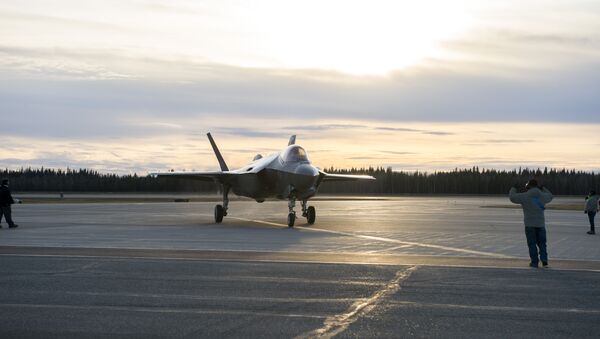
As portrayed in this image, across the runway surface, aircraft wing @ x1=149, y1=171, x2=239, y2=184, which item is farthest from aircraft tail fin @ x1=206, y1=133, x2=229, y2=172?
the runway surface

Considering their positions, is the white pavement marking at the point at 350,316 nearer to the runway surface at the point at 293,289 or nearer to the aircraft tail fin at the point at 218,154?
the runway surface at the point at 293,289

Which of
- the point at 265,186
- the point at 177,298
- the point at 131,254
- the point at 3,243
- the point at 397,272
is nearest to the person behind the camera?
the point at 177,298

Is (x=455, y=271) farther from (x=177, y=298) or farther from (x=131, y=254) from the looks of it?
(x=131, y=254)

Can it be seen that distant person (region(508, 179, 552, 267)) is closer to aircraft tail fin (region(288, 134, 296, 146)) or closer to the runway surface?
the runway surface

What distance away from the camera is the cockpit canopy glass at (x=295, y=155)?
107ft

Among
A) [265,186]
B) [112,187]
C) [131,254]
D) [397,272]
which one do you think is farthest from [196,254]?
[112,187]

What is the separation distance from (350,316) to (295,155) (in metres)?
22.8

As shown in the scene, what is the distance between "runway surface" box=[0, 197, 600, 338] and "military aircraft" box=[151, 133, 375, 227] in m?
8.92

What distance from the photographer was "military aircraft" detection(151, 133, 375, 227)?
3194 centimetres

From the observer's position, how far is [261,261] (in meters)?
16.9

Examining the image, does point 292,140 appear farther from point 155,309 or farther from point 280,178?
point 155,309

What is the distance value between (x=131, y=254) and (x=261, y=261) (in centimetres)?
362

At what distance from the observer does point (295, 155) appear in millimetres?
32656

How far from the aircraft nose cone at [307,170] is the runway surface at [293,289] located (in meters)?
8.57
